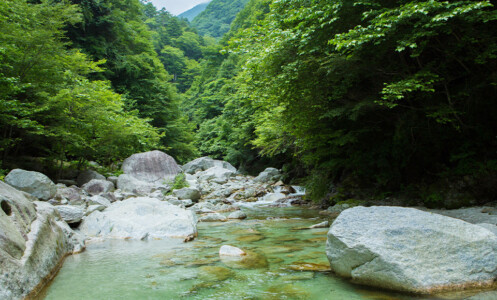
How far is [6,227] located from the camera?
2.72 meters

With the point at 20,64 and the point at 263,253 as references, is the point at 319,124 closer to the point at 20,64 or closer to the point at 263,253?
the point at 263,253

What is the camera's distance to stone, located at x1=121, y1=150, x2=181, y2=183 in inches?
558

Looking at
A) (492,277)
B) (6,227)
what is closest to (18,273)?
(6,227)

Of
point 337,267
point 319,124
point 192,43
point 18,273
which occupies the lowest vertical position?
point 337,267

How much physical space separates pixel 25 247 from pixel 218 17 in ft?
316

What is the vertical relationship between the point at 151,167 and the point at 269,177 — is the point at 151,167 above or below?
above

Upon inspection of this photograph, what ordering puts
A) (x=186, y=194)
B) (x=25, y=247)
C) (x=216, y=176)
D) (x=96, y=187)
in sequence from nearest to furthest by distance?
(x=25, y=247) → (x=96, y=187) → (x=186, y=194) → (x=216, y=176)

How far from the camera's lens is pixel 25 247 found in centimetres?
284

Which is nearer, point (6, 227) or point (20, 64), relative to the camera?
point (6, 227)

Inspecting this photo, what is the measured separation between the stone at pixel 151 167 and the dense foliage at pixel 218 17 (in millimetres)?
74175

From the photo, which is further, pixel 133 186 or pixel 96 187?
pixel 133 186

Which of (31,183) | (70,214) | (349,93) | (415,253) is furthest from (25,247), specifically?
(349,93)

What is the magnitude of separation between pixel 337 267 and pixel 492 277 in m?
1.35

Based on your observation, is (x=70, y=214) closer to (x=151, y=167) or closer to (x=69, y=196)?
(x=69, y=196)
